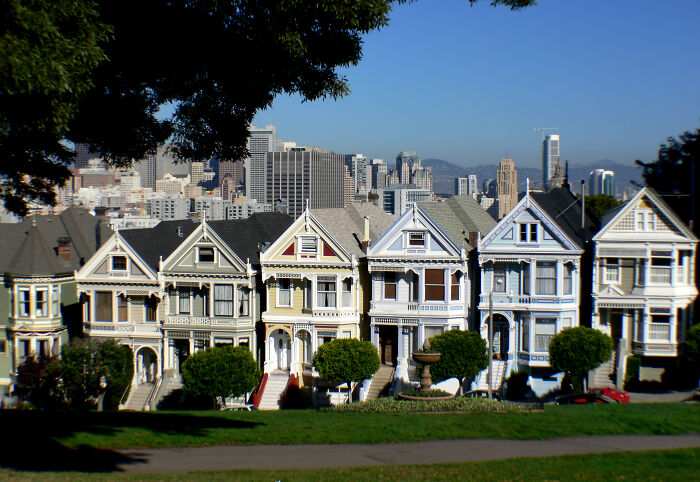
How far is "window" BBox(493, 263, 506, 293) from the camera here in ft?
125

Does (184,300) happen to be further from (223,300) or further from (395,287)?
(395,287)

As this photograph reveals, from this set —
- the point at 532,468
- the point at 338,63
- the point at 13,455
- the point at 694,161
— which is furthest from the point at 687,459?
the point at 694,161

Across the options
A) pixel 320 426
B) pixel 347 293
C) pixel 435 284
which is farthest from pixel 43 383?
pixel 320 426

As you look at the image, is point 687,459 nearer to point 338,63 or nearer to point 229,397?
point 338,63

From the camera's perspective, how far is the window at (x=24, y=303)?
41.0 m

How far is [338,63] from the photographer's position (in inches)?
674

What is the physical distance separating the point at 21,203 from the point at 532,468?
11.4m

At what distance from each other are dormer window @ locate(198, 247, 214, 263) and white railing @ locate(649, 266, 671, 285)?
19174 mm

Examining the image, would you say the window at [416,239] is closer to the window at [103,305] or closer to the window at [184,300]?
the window at [184,300]

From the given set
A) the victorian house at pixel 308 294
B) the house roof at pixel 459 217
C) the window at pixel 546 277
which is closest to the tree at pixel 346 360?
the victorian house at pixel 308 294

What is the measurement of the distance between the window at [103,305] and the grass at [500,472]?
25.2m

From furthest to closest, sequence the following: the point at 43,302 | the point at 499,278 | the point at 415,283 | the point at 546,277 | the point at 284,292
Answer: the point at 43,302 < the point at 284,292 < the point at 415,283 < the point at 499,278 < the point at 546,277

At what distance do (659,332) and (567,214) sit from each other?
22.2ft

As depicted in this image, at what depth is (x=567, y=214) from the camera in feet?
132
